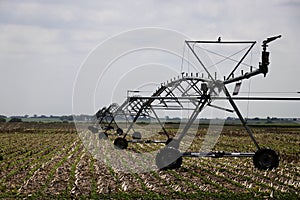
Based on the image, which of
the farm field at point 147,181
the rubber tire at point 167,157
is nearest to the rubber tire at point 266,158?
the farm field at point 147,181

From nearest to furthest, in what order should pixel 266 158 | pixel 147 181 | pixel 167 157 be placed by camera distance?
pixel 147 181 < pixel 266 158 < pixel 167 157

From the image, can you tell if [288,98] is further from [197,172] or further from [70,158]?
[70,158]

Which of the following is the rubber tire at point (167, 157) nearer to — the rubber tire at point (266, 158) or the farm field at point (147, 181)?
the farm field at point (147, 181)

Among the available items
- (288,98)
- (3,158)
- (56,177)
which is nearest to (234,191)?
(288,98)

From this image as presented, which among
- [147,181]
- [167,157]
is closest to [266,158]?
[167,157]

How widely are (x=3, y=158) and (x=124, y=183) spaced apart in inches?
352

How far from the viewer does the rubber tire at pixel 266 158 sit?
15078 mm

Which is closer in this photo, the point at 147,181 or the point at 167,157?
the point at 147,181

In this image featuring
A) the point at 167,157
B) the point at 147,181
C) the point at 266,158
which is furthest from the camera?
the point at 167,157

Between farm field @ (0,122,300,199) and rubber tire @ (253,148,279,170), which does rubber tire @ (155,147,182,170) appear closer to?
farm field @ (0,122,300,199)

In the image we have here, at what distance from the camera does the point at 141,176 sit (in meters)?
14.2

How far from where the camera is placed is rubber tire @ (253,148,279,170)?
15078mm

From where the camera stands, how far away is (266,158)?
15141 mm

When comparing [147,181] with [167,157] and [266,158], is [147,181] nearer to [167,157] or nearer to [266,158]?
[167,157]
